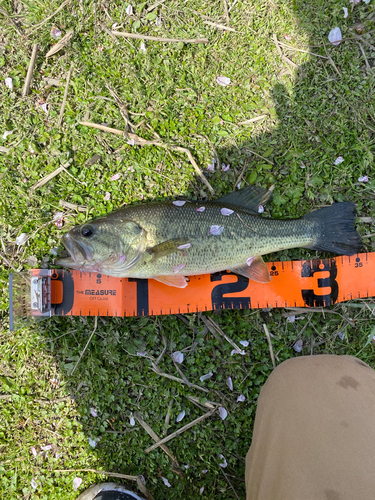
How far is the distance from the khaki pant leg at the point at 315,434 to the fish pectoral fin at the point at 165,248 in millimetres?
1392

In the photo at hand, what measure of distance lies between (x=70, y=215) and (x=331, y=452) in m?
3.05

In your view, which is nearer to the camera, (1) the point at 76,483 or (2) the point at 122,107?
(1) the point at 76,483

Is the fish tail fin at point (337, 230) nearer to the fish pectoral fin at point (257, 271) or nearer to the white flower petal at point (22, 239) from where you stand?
the fish pectoral fin at point (257, 271)

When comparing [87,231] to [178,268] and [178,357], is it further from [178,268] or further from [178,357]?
[178,357]

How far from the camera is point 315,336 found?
3.22m

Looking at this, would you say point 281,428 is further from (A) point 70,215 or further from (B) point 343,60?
(B) point 343,60

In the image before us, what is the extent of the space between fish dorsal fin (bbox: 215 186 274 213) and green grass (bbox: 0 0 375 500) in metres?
0.22

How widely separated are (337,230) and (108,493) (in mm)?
3499

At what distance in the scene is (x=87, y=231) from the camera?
276cm

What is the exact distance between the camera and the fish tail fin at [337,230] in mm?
3033

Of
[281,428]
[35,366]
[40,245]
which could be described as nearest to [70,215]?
[40,245]

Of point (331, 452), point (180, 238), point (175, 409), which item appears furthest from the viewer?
point (175, 409)

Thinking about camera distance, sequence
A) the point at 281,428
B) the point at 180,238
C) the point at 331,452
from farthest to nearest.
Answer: the point at 180,238 < the point at 281,428 < the point at 331,452

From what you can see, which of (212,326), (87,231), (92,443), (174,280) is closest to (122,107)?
(87,231)
